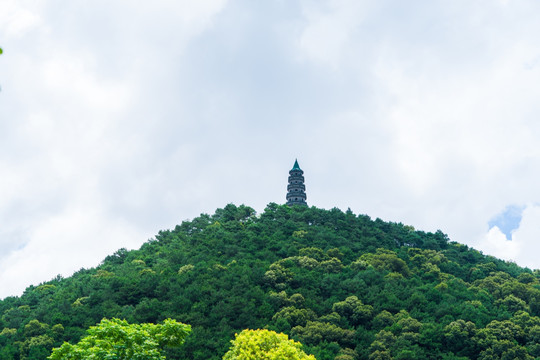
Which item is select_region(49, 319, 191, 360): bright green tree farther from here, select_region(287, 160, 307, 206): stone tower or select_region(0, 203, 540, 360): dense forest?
select_region(287, 160, 307, 206): stone tower

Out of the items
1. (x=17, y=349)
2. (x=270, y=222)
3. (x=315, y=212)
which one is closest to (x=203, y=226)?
(x=270, y=222)

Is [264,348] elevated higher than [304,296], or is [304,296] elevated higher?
[304,296]

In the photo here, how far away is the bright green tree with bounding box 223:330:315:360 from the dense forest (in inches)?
432

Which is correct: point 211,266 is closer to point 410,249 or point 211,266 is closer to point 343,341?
point 343,341

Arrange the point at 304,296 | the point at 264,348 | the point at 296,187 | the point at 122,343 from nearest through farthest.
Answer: the point at 122,343 → the point at 264,348 → the point at 304,296 → the point at 296,187

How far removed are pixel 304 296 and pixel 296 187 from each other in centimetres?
4062

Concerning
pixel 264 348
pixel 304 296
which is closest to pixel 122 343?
pixel 264 348

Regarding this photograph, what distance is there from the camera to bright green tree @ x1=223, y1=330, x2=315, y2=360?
28.7m

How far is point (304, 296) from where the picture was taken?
5097cm

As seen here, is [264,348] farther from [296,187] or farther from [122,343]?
[296,187]

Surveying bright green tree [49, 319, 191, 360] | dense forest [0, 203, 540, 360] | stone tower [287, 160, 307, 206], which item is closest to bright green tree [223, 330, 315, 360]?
bright green tree [49, 319, 191, 360]

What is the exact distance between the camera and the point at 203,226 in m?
74.8

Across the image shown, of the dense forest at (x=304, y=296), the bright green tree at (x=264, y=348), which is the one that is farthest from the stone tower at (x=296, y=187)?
the bright green tree at (x=264, y=348)

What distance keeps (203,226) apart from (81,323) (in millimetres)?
28358
